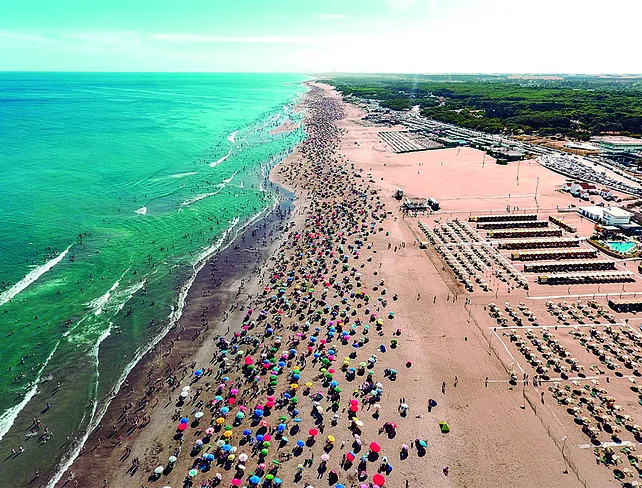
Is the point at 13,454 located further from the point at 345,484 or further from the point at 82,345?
the point at 345,484

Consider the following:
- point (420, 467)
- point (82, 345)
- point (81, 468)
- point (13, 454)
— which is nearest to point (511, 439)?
point (420, 467)

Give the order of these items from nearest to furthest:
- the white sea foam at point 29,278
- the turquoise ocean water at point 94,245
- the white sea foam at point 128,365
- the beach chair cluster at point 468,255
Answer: the white sea foam at point 128,365, the turquoise ocean water at point 94,245, the white sea foam at point 29,278, the beach chair cluster at point 468,255

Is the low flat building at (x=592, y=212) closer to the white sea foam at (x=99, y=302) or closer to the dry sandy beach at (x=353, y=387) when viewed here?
the dry sandy beach at (x=353, y=387)

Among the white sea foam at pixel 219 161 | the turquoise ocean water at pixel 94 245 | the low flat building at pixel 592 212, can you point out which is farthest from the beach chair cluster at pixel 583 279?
the white sea foam at pixel 219 161

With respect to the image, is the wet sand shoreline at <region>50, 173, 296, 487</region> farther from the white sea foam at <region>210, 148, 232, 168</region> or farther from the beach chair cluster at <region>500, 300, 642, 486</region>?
the white sea foam at <region>210, 148, 232, 168</region>

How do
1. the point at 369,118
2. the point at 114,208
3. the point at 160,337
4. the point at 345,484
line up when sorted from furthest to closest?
the point at 369,118, the point at 114,208, the point at 160,337, the point at 345,484

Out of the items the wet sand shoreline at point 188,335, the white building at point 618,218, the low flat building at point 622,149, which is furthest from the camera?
the low flat building at point 622,149

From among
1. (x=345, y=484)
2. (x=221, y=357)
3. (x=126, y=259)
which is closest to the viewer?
(x=345, y=484)
